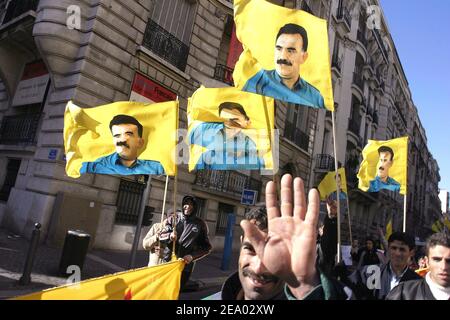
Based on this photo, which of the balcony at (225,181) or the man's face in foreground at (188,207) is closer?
the man's face in foreground at (188,207)

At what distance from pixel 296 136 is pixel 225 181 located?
22.6ft

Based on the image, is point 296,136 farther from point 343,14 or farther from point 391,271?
point 391,271

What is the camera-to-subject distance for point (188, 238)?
Result: 16.3 feet

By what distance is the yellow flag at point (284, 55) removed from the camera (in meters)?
3.76

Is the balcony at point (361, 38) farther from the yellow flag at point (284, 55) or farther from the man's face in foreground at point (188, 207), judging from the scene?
the man's face in foreground at point (188, 207)

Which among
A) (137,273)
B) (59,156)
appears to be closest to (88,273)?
(59,156)

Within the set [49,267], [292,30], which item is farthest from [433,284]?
[49,267]

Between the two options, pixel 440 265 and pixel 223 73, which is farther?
pixel 223 73

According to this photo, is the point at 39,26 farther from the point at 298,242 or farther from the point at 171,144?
the point at 298,242

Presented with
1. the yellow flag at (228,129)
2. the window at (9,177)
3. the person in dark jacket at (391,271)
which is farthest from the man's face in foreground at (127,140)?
the window at (9,177)

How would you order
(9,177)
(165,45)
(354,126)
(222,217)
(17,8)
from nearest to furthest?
1. (9,177)
2. (17,8)
3. (165,45)
4. (222,217)
5. (354,126)

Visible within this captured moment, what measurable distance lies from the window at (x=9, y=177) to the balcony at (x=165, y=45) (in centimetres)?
548

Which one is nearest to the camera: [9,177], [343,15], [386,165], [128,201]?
[386,165]
